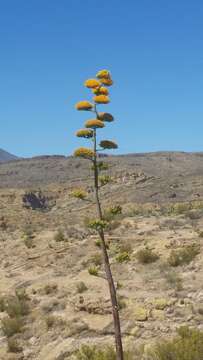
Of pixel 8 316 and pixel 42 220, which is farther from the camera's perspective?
pixel 42 220

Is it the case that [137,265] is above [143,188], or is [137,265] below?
below

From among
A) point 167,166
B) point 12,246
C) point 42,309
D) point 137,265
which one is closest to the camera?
point 42,309

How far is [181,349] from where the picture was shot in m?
10.9

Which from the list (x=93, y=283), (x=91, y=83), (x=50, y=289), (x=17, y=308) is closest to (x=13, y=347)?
(x=17, y=308)

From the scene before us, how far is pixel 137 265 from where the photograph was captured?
19391 mm

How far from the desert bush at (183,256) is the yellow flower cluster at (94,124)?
9.91 meters

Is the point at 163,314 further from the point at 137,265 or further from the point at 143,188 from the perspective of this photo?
the point at 143,188

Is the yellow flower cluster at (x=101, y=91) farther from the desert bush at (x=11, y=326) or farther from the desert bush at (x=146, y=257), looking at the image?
the desert bush at (x=146, y=257)

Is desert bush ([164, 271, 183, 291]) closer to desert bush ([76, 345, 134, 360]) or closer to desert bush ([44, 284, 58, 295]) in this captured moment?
desert bush ([76, 345, 134, 360])

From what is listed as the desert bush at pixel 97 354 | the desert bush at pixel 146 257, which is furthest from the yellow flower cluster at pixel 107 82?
the desert bush at pixel 146 257

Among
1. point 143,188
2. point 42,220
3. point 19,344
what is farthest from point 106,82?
point 143,188

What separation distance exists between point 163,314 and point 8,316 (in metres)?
5.46

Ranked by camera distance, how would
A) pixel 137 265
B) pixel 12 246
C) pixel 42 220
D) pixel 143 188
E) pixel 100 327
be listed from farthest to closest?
pixel 143 188 < pixel 42 220 < pixel 12 246 < pixel 137 265 < pixel 100 327

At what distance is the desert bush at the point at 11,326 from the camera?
1511cm
